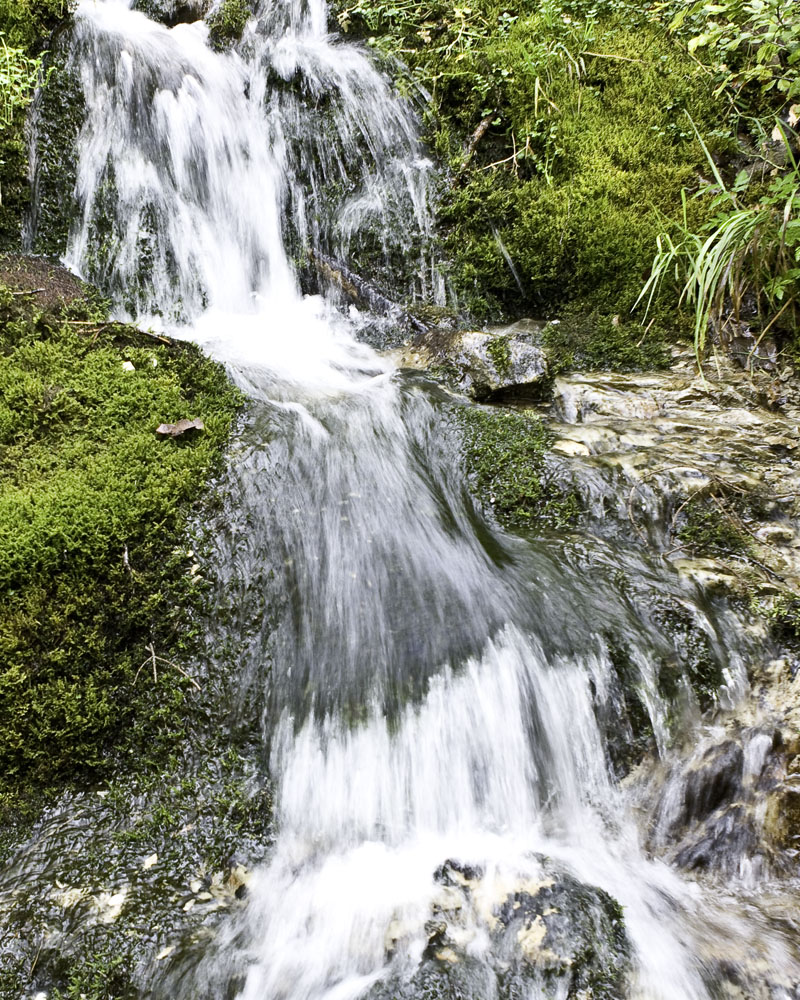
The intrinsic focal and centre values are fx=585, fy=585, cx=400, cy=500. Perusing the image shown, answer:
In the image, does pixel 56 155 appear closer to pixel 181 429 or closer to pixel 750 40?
pixel 181 429

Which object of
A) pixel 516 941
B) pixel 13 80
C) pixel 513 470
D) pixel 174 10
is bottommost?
pixel 516 941

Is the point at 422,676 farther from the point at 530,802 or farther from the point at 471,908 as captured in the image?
the point at 471,908

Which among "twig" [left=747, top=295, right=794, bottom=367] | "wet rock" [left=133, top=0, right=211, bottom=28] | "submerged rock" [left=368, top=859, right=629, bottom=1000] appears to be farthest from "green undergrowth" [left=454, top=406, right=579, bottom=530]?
"wet rock" [left=133, top=0, right=211, bottom=28]

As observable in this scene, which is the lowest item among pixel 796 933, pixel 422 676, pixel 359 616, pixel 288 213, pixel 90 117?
pixel 796 933

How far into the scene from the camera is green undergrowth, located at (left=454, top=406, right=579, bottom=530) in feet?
11.9

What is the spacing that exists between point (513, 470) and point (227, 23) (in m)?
6.86

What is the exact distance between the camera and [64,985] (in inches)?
75.0

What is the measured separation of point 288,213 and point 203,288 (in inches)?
49.9

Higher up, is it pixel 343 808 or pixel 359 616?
pixel 359 616

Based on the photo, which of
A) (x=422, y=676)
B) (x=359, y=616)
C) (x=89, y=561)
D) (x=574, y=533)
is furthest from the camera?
(x=574, y=533)

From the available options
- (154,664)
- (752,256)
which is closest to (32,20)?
(154,664)

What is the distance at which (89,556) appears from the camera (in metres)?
2.62

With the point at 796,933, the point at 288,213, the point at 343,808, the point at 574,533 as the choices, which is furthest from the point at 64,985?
the point at 288,213

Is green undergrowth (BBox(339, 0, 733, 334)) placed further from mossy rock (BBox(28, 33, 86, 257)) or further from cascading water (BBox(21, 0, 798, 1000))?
mossy rock (BBox(28, 33, 86, 257))
